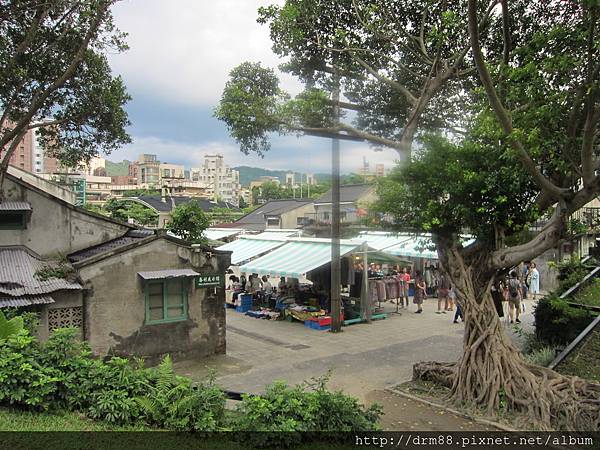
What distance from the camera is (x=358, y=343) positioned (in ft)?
43.2

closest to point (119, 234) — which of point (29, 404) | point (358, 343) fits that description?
point (358, 343)

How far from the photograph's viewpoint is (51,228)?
11.9 meters

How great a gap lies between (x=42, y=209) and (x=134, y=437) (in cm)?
909

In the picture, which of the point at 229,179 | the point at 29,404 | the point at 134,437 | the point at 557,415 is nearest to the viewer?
the point at 134,437

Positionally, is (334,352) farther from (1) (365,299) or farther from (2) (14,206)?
(2) (14,206)

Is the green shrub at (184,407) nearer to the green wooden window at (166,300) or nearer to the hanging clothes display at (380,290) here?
the green wooden window at (166,300)

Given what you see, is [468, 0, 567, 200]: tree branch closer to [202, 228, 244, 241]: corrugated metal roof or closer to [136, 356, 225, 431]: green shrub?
[136, 356, 225, 431]: green shrub

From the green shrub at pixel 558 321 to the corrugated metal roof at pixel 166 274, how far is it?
Answer: 8.59 meters

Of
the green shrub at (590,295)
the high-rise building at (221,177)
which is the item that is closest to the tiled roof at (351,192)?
the green shrub at (590,295)

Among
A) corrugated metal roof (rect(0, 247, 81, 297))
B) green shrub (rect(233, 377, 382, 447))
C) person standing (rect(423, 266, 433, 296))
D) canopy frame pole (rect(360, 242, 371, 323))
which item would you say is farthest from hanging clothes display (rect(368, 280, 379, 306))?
green shrub (rect(233, 377, 382, 447))

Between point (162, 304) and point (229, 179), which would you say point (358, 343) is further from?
point (229, 179)

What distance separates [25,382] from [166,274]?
5.81m

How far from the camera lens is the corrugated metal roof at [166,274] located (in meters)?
10.6

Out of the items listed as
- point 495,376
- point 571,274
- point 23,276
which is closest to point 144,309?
point 23,276
